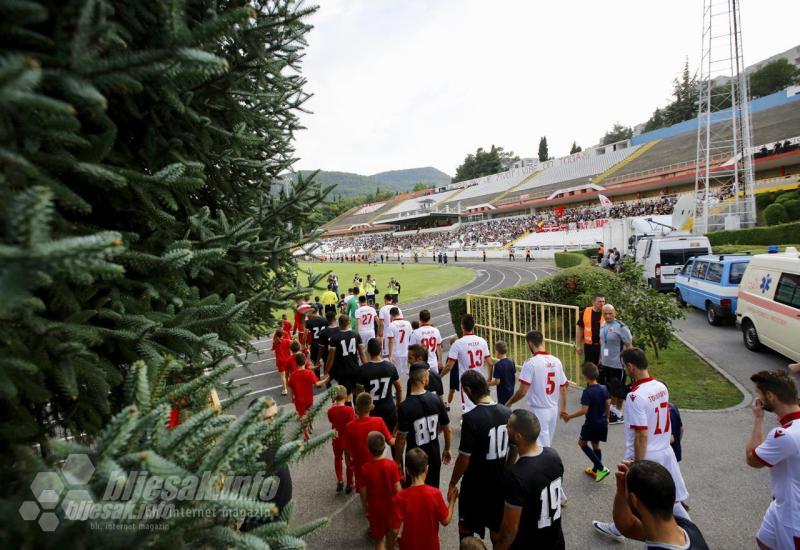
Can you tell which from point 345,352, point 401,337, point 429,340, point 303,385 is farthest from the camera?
point 401,337

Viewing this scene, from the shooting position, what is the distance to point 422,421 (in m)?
4.65

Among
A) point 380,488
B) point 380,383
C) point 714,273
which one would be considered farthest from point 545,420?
point 714,273

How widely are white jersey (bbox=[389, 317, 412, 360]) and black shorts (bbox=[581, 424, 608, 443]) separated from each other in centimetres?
409

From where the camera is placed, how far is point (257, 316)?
435 centimetres

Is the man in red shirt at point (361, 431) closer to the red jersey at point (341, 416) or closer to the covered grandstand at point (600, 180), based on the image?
the red jersey at point (341, 416)

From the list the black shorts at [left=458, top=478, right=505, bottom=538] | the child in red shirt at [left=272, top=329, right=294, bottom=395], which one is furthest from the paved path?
the child in red shirt at [left=272, top=329, right=294, bottom=395]

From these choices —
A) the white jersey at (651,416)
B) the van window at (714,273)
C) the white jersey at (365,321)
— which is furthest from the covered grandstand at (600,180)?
the white jersey at (651,416)

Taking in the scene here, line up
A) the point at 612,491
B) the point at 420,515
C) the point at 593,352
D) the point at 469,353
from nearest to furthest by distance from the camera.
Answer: the point at 420,515 < the point at 612,491 < the point at 469,353 < the point at 593,352

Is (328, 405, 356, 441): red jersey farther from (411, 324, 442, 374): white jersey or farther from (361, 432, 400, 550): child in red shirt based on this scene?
(411, 324, 442, 374): white jersey

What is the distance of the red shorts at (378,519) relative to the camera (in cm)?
404

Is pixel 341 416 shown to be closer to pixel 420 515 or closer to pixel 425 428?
pixel 425 428

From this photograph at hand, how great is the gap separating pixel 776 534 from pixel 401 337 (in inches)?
249

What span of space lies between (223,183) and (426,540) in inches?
139

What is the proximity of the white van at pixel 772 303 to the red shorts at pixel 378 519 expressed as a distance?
30.7 ft
